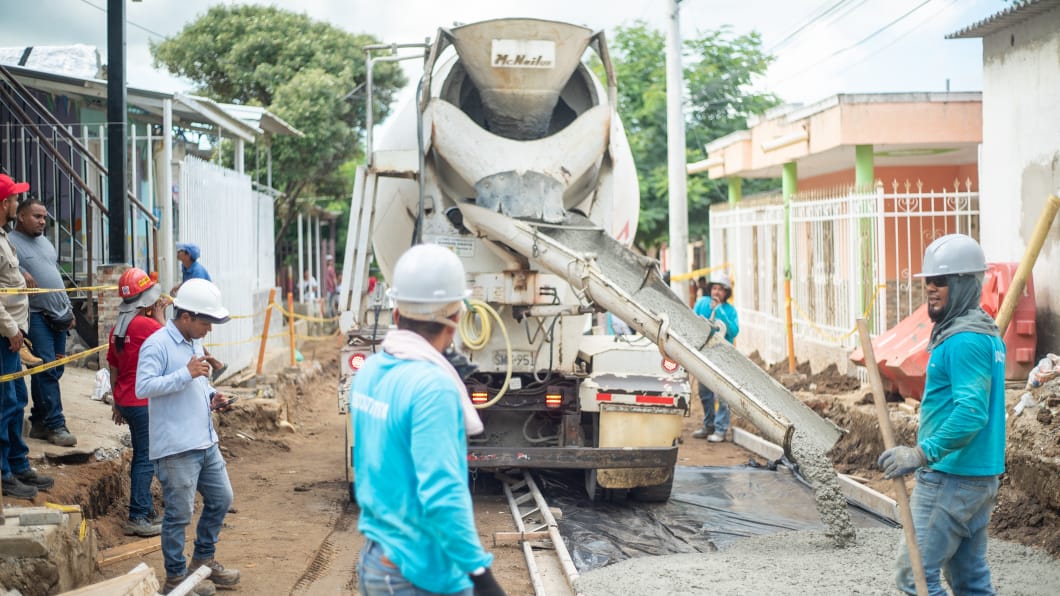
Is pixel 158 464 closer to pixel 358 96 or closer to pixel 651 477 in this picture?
pixel 651 477

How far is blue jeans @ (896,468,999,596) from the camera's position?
16.0 ft

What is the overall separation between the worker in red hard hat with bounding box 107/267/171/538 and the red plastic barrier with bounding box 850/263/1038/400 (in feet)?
22.1

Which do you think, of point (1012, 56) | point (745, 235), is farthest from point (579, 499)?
point (745, 235)

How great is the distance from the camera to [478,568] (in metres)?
3.29

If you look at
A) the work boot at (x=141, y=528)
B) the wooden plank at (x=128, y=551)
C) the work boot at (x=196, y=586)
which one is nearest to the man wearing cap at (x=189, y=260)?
the work boot at (x=141, y=528)

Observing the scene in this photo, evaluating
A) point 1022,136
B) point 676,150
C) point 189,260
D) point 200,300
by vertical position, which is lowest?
point 200,300

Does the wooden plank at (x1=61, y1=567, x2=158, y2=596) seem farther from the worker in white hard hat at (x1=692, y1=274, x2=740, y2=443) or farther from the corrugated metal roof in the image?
the corrugated metal roof

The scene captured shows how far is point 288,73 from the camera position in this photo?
91.9ft

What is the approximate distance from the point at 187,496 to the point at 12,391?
191 cm

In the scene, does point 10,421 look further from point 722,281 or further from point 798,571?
point 722,281

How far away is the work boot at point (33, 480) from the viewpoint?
24.1 ft

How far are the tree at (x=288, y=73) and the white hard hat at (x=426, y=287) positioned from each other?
23.4m

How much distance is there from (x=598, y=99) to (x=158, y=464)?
16.3 ft

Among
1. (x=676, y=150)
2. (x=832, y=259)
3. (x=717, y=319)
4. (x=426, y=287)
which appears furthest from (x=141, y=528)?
(x=832, y=259)
